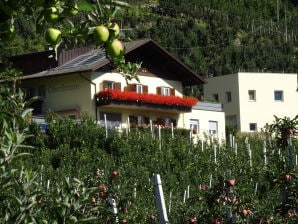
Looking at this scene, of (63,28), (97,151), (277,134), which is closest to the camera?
(63,28)

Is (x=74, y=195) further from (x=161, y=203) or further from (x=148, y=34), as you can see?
(x=148, y=34)

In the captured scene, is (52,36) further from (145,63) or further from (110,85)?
(145,63)

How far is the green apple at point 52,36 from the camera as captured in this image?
222 cm

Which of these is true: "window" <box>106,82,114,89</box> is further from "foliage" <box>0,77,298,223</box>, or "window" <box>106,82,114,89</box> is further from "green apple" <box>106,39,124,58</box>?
"green apple" <box>106,39,124,58</box>

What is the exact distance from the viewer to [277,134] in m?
8.07

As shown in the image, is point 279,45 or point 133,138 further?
point 279,45

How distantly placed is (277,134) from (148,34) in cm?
10189

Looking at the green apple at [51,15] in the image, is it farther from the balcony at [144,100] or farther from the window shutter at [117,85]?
the window shutter at [117,85]

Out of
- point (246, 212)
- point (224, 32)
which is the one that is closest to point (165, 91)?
point (246, 212)

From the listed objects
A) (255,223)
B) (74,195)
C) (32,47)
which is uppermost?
(32,47)

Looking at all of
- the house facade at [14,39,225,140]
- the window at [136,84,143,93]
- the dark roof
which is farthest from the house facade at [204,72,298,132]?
the window at [136,84,143,93]

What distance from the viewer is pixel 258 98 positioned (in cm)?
5447

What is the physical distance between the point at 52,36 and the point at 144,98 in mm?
36491

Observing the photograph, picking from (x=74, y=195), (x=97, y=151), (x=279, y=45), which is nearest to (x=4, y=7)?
(x=74, y=195)
